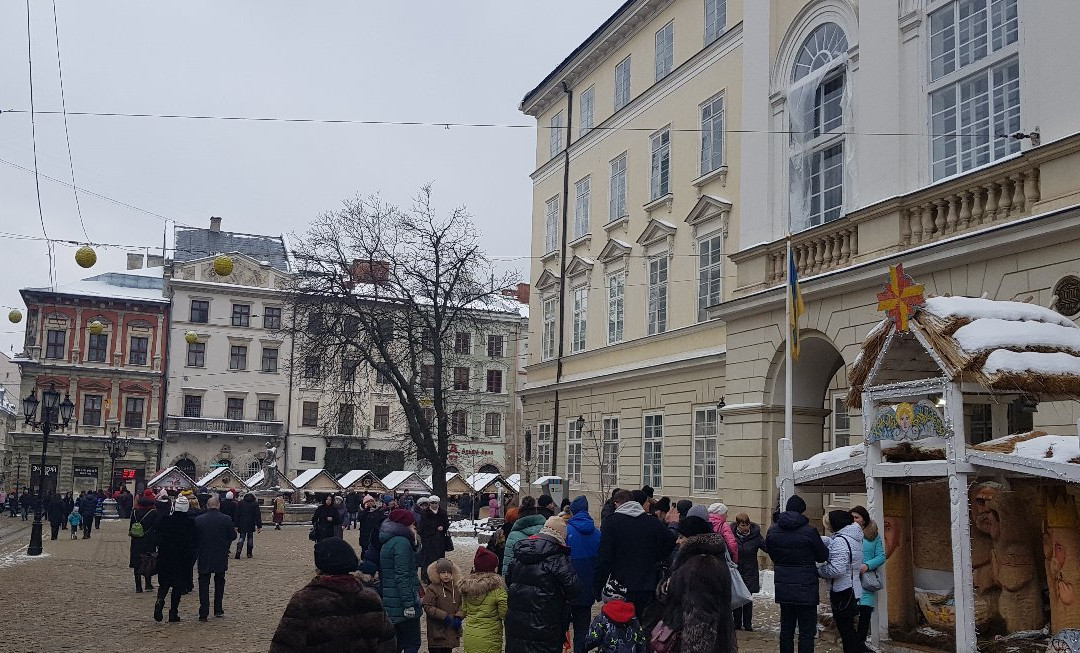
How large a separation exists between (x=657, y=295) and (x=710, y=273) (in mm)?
2956

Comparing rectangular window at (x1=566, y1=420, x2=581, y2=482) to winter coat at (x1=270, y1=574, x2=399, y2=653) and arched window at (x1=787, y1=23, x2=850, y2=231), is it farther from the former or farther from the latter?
winter coat at (x1=270, y1=574, x2=399, y2=653)

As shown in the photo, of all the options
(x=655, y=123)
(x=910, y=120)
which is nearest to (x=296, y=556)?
(x=655, y=123)

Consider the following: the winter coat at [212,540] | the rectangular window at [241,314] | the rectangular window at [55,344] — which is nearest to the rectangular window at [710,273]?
the winter coat at [212,540]

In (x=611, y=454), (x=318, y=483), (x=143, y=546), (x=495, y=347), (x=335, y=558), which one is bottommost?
(x=143, y=546)

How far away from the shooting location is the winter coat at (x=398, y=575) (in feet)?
34.0

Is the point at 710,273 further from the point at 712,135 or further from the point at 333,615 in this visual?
the point at 333,615

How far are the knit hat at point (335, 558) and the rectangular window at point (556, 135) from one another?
32305 millimetres

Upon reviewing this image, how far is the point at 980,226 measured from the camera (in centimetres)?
1567

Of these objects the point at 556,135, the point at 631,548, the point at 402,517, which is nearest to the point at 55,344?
the point at 556,135

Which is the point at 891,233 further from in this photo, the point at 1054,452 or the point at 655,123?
the point at 655,123

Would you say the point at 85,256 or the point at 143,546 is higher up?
the point at 85,256

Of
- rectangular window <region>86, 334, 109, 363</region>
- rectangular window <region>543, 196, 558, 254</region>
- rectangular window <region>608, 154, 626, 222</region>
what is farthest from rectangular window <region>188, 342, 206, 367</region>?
rectangular window <region>608, 154, 626, 222</region>

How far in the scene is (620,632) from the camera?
29.1 feet

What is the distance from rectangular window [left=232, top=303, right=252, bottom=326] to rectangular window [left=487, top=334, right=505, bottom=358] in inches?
683
